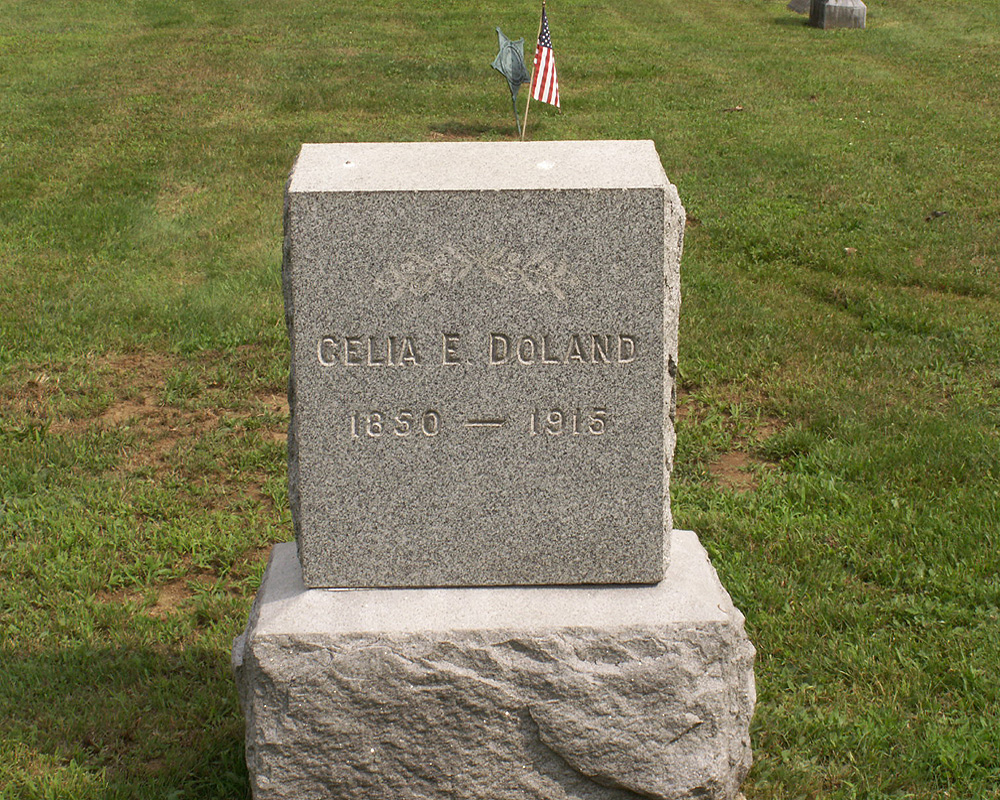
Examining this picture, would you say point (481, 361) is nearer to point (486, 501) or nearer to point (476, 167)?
point (486, 501)

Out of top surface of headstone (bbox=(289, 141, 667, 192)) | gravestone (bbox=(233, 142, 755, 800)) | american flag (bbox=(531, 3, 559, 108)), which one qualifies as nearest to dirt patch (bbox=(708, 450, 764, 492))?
gravestone (bbox=(233, 142, 755, 800))

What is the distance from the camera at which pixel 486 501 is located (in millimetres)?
3072

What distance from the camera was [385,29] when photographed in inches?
635

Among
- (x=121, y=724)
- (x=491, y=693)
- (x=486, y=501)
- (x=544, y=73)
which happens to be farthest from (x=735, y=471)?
(x=544, y=73)

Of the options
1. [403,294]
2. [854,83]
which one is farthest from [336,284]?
[854,83]

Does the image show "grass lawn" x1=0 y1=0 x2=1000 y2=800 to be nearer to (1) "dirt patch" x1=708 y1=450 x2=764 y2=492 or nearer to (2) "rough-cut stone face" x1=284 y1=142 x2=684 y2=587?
(1) "dirt patch" x1=708 y1=450 x2=764 y2=492

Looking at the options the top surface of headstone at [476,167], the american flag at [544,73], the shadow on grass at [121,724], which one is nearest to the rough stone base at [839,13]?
the american flag at [544,73]

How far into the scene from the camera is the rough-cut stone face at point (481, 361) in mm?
2832

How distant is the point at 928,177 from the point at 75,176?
6.97m

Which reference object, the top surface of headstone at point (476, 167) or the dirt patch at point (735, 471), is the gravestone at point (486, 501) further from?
the dirt patch at point (735, 471)

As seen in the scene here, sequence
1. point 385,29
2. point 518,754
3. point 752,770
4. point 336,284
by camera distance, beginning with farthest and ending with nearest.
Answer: point 385,29, point 752,770, point 518,754, point 336,284

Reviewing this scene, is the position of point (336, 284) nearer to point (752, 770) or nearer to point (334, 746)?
point (334, 746)

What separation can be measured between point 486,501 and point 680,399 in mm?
2869

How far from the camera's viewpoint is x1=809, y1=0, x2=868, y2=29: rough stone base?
16.6 meters
